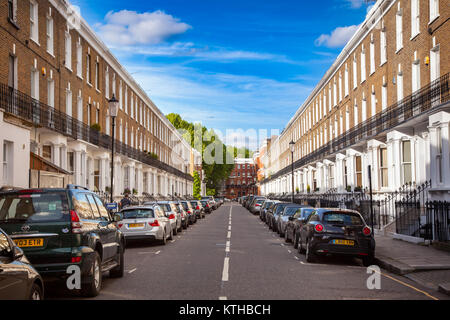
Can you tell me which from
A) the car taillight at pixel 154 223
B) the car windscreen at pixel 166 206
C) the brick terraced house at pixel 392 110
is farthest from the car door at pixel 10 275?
the car windscreen at pixel 166 206

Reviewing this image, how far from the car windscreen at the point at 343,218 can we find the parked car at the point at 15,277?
8967mm

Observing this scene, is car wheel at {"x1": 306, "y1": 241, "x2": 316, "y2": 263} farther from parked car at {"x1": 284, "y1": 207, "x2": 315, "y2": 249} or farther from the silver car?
the silver car

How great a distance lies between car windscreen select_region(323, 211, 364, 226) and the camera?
13797 millimetres

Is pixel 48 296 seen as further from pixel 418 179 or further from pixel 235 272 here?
pixel 418 179

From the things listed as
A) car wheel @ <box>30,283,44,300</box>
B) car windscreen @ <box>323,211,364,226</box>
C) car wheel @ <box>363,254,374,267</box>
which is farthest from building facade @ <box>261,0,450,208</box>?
car wheel @ <box>30,283,44,300</box>

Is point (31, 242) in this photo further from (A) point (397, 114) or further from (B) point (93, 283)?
(A) point (397, 114)

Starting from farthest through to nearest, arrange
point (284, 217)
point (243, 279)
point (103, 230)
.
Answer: point (284, 217) < point (243, 279) < point (103, 230)

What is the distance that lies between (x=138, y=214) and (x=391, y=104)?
16.6 meters

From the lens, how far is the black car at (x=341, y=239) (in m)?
13.4

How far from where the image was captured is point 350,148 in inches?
1407

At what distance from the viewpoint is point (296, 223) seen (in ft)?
57.8

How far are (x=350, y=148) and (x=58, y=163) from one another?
19.9 m

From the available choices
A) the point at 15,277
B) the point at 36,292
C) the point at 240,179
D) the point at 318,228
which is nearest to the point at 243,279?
the point at 318,228

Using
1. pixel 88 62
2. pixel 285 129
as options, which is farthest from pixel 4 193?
pixel 285 129
